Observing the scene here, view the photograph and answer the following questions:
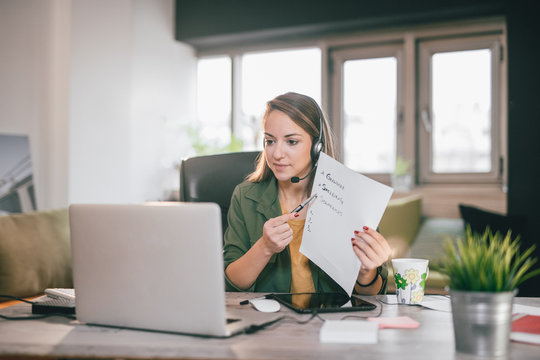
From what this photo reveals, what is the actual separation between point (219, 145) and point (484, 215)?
7.99ft

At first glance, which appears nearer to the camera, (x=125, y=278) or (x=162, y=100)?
(x=125, y=278)

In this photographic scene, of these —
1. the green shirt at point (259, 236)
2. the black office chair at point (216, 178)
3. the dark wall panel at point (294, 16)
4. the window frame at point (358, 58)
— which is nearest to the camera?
the green shirt at point (259, 236)

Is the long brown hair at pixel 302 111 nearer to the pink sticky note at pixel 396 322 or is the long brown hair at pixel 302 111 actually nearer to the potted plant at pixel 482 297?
the pink sticky note at pixel 396 322

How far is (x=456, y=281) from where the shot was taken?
726mm

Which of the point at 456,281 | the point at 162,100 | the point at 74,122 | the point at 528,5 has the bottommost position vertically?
the point at 456,281

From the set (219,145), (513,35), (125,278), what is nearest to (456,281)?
(125,278)

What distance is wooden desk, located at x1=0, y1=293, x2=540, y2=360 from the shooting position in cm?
71

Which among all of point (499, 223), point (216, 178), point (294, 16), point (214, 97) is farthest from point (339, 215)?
point (214, 97)

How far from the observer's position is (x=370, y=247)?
108 centimetres

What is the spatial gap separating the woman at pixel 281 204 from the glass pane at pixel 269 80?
2.84 metres

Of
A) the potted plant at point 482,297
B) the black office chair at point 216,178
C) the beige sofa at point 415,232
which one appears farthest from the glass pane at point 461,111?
the potted plant at point 482,297

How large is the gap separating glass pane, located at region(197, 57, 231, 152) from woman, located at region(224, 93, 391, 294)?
10.4 feet

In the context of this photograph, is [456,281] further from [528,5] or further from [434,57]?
[434,57]

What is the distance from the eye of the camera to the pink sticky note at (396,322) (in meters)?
0.86
